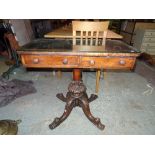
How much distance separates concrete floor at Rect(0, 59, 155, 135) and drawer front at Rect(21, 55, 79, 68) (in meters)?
0.77

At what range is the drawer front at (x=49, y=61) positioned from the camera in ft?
3.80

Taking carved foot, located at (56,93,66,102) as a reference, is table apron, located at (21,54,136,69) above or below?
above

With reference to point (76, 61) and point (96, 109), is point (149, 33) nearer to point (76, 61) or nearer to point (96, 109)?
point (96, 109)

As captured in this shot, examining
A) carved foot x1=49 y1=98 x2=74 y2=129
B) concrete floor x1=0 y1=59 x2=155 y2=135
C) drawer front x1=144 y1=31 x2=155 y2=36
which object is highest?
drawer front x1=144 y1=31 x2=155 y2=36

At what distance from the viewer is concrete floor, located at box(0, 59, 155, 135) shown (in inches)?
61.7

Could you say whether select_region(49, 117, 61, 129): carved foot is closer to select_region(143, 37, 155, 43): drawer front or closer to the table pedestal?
the table pedestal

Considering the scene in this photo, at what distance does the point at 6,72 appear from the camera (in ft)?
8.27

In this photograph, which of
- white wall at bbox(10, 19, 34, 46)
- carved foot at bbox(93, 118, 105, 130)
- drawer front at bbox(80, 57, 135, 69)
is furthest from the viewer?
white wall at bbox(10, 19, 34, 46)

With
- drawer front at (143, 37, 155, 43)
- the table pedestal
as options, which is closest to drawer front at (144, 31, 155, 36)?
drawer front at (143, 37, 155, 43)

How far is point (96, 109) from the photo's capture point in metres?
1.85

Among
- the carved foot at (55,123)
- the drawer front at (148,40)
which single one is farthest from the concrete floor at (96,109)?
the drawer front at (148,40)

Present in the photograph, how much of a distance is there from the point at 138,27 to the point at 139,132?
2685 mm
